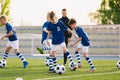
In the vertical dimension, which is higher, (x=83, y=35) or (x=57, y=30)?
(x=57, y=30)

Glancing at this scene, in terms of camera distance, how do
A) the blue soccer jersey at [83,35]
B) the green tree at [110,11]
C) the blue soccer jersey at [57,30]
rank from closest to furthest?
the blue soccer jersey at [57,30] → the blue soccer jersey at [83,35] → the green tree at [110,11]

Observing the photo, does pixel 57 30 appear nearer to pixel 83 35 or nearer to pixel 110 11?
pixel 83 35

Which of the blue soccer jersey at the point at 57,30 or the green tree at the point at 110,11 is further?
the green tree at the point at 110,11

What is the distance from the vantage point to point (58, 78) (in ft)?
38.2

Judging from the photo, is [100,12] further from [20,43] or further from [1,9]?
[20,43]

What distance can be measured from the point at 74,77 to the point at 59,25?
215 centimetres

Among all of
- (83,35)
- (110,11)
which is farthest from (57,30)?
(110,11)

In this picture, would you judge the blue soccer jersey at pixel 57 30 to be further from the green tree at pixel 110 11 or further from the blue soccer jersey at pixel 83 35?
the green tree at pixel 110 11

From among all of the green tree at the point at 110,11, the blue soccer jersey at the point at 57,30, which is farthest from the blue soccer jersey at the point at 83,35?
the green tree at the point at 110,11

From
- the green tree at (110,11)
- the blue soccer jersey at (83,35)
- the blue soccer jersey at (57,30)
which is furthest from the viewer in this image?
the green tree at (110,11)

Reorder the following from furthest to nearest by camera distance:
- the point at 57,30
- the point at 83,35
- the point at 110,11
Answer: the point at 110,11
the point at 83,35
the point at 57,30

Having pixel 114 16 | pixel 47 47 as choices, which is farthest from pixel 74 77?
pixel 114 16

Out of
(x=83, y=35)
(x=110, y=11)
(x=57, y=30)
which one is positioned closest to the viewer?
(x=57, y=30)

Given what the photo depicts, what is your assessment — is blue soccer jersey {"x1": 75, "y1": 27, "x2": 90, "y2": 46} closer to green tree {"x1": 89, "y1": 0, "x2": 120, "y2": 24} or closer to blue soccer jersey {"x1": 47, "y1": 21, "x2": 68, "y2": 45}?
blue soccer jersey {"x1": 47, "y1": 21, "x2": 68, "y2": 45}
